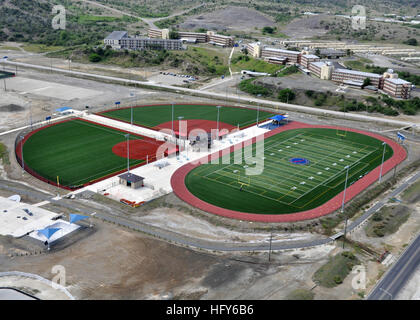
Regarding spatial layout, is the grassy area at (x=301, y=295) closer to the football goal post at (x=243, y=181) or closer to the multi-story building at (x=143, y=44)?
the football goal post at (x=243, y=181)

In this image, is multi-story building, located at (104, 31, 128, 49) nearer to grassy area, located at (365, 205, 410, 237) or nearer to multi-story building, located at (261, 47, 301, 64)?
multi-story building, located at (261, 47, 301, 64)

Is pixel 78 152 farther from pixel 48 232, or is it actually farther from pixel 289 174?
pixel 289 174

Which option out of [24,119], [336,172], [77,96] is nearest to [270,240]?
[336,172]

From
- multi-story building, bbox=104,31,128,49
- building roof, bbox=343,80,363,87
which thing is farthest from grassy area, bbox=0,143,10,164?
multi-story building, bbox=104,31,128,49

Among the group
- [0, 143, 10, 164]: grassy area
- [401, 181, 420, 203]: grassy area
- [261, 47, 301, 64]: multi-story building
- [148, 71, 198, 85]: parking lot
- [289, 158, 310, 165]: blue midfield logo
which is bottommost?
[401, 181, 420, 203]: grassy area

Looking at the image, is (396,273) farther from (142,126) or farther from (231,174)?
(142,126)

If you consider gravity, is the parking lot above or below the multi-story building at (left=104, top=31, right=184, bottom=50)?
below

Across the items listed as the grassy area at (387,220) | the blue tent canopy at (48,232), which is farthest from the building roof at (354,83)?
the blue tent canopy at (48,232)
